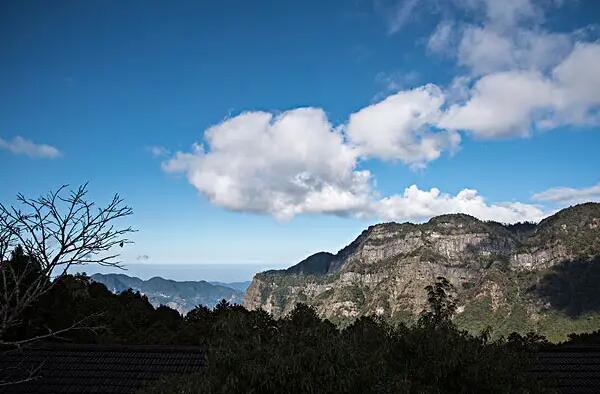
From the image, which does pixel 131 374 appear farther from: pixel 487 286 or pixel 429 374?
pixel 487 286

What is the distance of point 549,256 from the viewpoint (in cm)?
17012

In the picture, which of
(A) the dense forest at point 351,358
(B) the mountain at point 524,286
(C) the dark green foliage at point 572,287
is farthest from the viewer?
(B) the mountain at point 524,286

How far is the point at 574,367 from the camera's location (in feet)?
53.9

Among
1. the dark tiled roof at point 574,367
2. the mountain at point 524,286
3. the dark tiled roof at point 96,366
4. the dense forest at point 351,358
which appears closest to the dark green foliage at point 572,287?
the mountain at point 524,286

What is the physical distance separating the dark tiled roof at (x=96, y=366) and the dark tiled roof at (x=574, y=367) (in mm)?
13344

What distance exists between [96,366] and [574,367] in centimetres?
1838

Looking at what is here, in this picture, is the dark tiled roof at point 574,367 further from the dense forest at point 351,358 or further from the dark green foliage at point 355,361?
the dark green foliage at point 355,361

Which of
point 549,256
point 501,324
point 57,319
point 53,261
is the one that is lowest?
point 501,324

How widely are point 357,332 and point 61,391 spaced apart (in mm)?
12473

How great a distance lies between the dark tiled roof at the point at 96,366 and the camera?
1524 centimetres

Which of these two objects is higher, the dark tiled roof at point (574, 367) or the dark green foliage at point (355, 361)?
the dark green foliage at point (355, 361)

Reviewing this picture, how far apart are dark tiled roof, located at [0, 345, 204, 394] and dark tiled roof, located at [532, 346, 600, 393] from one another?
43.8 ft

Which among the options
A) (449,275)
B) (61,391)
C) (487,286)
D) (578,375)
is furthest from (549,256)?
(61,391)

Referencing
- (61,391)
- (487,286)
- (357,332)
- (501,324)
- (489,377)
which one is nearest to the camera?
(489,377)
